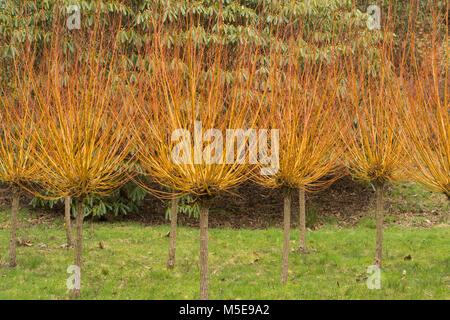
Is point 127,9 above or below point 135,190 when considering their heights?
above

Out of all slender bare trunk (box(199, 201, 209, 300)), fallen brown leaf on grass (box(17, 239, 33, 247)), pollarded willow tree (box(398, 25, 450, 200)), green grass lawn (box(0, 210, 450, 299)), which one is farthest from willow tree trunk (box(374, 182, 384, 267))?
fallen brown leaf on grass (box(17, 239, 33, 247))

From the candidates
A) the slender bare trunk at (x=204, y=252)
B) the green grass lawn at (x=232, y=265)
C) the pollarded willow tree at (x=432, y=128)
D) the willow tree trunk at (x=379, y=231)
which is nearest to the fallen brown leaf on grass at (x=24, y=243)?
the green grass lawn at (x=232, y=265)

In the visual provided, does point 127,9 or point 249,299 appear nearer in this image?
point 249,299

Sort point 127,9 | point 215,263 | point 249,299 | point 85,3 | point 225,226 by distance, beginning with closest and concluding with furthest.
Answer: point 249,299 < point 215,263 < point 85,3 < point 127,9 < point 225,226

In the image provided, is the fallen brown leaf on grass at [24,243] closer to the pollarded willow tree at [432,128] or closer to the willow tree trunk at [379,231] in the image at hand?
the willow tree trunk at [379,231]

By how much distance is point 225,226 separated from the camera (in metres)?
11.0

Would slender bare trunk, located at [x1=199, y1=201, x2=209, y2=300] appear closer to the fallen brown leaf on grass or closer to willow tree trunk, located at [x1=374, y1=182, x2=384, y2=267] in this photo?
willow tree trunk, located at [x1=374, y1=182, x2=384, y2=267]

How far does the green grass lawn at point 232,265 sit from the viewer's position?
5637 millimetres

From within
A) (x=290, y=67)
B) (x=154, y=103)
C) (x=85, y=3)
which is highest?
(x=85, y=3)

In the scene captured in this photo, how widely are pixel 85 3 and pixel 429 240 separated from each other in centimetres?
807

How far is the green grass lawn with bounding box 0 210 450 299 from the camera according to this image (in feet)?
18.5

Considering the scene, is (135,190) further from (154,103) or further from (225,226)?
(154,103)

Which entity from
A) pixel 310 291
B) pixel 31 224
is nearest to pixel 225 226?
pixel 31 224

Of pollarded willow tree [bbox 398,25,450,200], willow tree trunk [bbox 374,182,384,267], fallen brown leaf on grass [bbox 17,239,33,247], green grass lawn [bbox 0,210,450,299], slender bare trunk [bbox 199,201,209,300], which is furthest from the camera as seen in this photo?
fallen brown leaf on grass [bbox 17,239,33,247]
